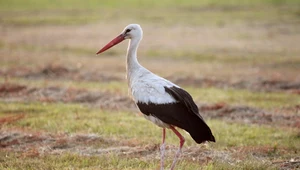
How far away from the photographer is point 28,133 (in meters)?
8.94

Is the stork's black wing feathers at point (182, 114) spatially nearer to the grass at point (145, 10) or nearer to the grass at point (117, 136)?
the grass at point (117, 136)

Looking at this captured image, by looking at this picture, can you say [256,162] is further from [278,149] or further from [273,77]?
[273,77]

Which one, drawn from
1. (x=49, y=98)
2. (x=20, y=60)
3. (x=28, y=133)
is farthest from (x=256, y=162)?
(x=20, y=60)

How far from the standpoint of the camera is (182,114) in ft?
22.3

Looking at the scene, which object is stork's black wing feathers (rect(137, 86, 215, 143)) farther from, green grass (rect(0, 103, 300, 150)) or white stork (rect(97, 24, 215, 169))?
green grass (rect(0, 103, 300, 150))

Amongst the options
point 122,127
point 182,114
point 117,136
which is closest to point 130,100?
point 122,127

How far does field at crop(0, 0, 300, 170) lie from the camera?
800 centimetres

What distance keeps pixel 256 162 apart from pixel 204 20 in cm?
2577

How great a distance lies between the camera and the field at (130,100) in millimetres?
7996

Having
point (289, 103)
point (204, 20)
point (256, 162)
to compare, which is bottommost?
point (204, 20)

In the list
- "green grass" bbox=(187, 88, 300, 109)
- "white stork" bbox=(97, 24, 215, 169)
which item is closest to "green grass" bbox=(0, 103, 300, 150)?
"white stork" bbox=(97, 24, 215, 169)

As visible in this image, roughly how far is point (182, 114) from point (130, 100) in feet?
18.9

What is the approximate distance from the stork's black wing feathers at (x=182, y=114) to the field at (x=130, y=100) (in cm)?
77

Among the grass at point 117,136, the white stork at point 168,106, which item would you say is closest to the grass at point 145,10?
the grass at point 117,136
